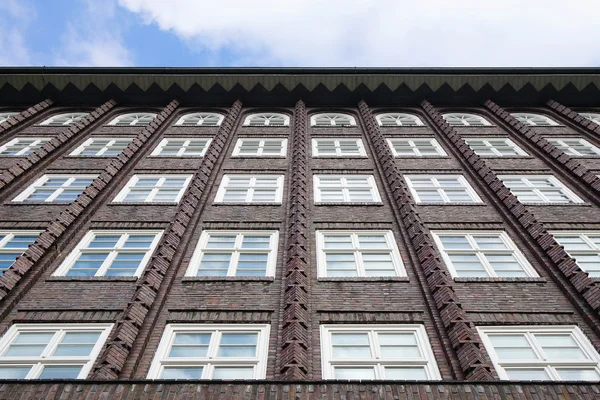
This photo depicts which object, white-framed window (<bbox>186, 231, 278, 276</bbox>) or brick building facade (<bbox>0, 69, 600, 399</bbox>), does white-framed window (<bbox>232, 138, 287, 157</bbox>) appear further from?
white-framed window (<bbox>186, 231, 278, 276</bbox>)

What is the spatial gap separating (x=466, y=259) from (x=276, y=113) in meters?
16.4

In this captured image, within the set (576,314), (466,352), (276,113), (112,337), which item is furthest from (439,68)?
(112,337)

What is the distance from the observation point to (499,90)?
27.0 m

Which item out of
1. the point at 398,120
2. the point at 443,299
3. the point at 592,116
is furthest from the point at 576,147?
the point at 443,299

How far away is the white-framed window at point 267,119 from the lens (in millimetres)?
24797

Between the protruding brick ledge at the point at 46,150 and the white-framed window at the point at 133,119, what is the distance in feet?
2.65

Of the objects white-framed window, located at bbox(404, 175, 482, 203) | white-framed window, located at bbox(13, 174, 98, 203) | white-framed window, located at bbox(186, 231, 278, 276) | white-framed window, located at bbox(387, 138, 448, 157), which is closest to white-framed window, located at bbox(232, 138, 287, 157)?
white-framed window, located at bbox(387, 138, 448, 157)

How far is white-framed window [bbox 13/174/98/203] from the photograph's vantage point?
623 inches

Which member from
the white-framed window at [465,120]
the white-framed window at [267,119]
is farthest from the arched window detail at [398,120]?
the white-framed window at [267,119]

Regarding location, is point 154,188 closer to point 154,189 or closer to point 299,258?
point 154,189

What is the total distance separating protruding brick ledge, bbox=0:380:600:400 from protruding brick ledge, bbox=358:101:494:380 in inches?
48.7

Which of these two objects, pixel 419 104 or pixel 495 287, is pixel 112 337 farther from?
pixel 419 104

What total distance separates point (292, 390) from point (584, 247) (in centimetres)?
1014

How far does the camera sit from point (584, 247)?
42.9 ft
